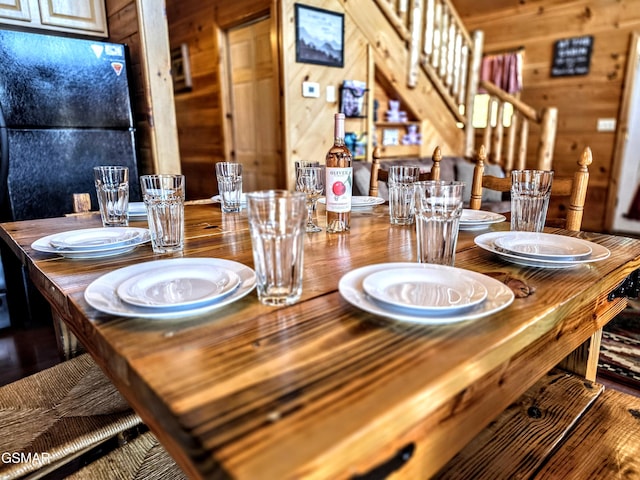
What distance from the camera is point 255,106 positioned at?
4109mm

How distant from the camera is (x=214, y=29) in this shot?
4234mm

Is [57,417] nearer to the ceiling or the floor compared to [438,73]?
nearer to the floor

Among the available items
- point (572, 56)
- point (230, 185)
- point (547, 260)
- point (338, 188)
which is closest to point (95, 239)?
point (230, 185)

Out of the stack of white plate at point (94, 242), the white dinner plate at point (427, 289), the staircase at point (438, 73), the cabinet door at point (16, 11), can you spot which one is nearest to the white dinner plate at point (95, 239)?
the stack of white plate at point (94, 242)

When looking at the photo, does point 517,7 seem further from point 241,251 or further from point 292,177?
point 241,251

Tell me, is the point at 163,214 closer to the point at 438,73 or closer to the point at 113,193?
the point at 113,193

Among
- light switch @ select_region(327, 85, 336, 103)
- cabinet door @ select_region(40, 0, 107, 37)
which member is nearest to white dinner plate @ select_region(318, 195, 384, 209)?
cabinet door @ select_region(40, 0, 107, 37)

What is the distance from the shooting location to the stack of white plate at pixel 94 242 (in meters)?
0.97

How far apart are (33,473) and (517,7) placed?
6444mm

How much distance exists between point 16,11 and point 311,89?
2115mm

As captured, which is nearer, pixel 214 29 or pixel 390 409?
pixel 390 409

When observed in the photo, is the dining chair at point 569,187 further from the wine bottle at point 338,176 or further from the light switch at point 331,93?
the light switch at point 331,93

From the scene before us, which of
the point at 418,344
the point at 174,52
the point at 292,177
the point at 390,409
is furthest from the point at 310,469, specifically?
the point at 174,52

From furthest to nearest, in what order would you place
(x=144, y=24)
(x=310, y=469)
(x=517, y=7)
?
(x=517, y=7), (x=144, y=24), (x=310, y=469)
